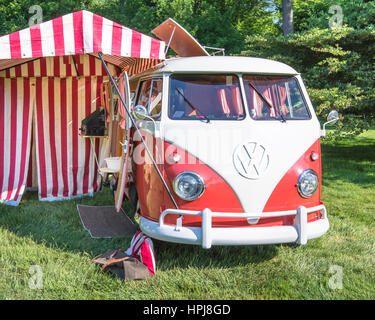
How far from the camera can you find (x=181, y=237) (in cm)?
330

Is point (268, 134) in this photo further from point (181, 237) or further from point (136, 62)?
point (136, 62)

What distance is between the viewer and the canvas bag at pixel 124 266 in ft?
11.2

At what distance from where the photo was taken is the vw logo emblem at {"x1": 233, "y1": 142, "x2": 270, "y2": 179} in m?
3.48

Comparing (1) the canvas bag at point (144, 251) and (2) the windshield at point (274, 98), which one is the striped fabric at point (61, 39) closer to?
(2) the windshield at point (274, 98)

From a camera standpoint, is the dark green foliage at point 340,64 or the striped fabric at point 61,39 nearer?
the striped fabric at point 61,39

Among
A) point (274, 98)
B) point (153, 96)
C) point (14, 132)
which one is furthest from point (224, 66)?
point (14, 132)

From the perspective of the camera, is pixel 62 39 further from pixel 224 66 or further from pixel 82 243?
pixel 82 243

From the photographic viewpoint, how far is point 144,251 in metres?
3.63

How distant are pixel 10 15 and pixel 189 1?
8666 millimetres

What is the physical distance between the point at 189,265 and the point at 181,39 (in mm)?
3600

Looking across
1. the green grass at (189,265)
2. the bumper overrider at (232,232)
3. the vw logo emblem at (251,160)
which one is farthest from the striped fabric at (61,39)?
the green grass at (189,265)

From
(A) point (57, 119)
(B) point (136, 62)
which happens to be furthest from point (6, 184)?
(B) point (136, 62)
